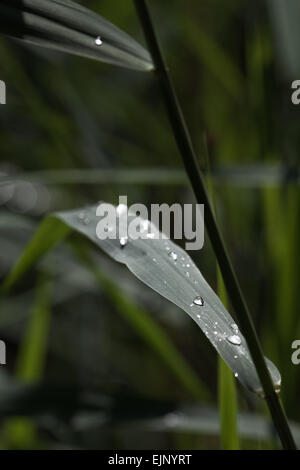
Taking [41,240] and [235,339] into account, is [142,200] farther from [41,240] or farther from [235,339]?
[235,339]

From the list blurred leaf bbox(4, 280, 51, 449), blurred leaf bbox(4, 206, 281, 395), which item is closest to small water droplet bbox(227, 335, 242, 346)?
blurred leaf bbox(4, 206, 281, 395)

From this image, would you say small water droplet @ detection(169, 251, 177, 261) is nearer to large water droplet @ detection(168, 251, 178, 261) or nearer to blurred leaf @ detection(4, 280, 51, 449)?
large water droplet @ detection(168, 251, 178, 261)

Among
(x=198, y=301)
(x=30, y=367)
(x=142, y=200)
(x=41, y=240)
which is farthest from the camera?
(x=142, y=200)

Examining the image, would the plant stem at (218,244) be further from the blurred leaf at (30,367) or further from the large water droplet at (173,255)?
the blurred leaf at (30,367)

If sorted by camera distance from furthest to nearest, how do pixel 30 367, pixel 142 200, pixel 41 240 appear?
pixel 142 200 → pixel 30 367 → pixel 41 240

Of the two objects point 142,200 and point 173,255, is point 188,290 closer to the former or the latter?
point 173,255

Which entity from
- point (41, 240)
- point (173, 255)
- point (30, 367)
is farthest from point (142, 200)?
point (173, 255)

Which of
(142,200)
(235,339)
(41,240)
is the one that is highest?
(142,200)

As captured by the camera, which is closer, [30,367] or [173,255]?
[173,255]

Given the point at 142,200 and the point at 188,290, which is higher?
the point at 142,200
